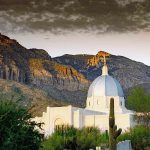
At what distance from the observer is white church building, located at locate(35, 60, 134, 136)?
198 feet

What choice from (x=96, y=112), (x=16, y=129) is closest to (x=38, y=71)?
(x=96, y=112)

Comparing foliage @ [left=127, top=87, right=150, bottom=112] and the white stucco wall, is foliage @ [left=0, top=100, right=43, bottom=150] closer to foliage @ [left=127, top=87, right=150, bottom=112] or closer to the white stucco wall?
the white stucco wall

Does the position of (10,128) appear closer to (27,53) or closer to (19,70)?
(19,70)

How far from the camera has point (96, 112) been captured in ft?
207

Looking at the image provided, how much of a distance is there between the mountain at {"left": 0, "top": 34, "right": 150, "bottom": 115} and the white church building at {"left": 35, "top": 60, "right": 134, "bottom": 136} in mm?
71416

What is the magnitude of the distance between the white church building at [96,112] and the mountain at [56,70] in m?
71.4

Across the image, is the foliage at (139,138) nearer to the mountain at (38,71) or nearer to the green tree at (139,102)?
the green tree at (139,102)

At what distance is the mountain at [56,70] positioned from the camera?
146 meters

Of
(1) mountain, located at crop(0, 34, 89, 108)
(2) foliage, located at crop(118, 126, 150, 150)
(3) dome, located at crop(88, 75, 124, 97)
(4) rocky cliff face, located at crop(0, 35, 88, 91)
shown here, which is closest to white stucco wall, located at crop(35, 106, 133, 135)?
(3) dome, located at crop(88, 75, 124, 97)

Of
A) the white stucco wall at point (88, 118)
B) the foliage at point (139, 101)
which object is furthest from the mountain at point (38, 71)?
the white stucco wall at point (88, 118)

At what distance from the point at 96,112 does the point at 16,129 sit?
48.6 meters

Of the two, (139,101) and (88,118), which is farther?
(139,101)

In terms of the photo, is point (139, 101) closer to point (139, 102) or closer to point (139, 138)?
point (139, 102)

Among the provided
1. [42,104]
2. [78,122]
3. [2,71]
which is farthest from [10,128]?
[2,71]
